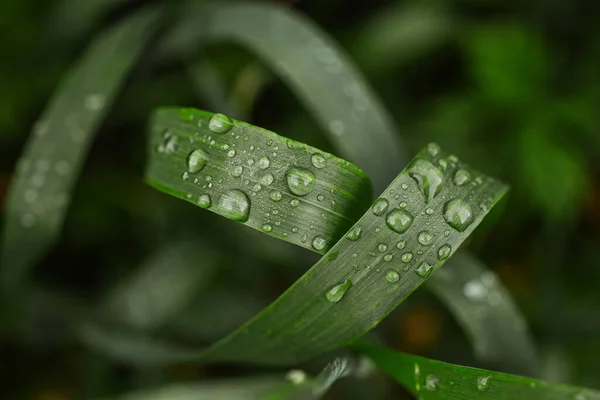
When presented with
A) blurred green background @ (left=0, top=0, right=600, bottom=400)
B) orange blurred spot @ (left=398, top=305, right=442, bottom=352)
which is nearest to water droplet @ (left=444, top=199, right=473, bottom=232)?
blurred green background @ (left=0, top=0, right=600, bottom=400)

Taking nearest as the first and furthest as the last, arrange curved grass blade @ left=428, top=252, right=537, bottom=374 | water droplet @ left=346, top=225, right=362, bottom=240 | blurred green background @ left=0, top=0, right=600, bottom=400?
water droplet @ left=346, top=225, right=362, bottom=240
curved grass blade @ left=428, top=252, right=537, bottom=374
blurred green background @ left=0, top=0, right=600, bottom=400

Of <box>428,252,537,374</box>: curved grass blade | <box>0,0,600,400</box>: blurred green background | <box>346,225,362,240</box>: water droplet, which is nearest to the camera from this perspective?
<box>346,225,362,240</box>: water droplet

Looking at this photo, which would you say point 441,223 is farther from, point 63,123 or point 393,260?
point 63,123

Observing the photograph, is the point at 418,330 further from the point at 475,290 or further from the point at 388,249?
the point at 388,249

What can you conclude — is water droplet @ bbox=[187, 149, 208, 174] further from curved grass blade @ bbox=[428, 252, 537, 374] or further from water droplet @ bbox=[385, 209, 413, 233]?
curved grass blade @ bbox=[428, 252, 537, 374]

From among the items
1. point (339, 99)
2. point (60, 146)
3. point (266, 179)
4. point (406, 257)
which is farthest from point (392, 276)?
point (60, 146)

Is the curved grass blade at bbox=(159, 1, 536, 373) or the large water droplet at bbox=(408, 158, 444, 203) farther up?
the curved grass blade at bbox=(159, 1, 536, 373)

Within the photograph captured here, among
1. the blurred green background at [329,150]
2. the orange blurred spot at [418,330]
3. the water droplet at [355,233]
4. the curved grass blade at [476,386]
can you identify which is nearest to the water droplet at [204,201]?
the water droplet at [355,233]

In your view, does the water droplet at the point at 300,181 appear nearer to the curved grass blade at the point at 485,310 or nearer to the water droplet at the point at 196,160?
the water droplet at the point at 196,160

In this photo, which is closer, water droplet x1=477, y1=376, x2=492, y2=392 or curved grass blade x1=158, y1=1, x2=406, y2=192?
water droplet x1=477, y1=376, x2=492, y2=392
